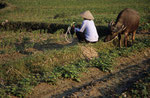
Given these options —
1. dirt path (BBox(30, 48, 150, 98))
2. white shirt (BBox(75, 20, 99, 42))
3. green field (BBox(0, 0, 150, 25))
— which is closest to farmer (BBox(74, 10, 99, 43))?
white shirt (BBox(75, 20, 99, 42))

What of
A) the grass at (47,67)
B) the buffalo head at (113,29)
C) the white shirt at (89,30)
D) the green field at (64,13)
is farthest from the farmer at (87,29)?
the green field at (64,13)

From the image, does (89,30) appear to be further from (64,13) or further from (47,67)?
(64,13)

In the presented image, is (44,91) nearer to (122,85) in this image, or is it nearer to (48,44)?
(122,85)

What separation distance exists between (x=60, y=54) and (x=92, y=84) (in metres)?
1.87

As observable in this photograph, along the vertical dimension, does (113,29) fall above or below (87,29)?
below

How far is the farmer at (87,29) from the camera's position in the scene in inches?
267

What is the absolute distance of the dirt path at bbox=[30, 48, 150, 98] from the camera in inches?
167

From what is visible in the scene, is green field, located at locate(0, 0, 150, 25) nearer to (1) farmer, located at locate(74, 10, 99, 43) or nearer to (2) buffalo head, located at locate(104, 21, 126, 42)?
(2) buffalo head, located at locate(104, 21, 126, 42)

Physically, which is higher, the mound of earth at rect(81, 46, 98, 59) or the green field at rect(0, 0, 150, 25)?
the mound of earth at rect(81, 46, 98, 59)

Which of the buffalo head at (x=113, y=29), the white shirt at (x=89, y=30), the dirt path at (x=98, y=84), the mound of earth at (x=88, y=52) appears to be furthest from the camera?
the buffalo head at (x=113, y=29)

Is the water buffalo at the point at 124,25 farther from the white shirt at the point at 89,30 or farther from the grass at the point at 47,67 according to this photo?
the white shirt at the point at 89,30

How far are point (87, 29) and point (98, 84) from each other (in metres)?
2.76

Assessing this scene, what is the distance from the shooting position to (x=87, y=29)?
685 centimetres

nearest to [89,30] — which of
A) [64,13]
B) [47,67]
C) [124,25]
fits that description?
[124,25]
